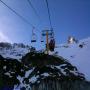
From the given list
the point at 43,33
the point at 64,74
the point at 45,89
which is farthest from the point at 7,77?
the point at 43,33

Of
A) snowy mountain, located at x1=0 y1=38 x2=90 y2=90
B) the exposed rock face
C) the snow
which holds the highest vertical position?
the snow

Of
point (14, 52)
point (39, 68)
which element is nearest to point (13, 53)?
point (14, 52)

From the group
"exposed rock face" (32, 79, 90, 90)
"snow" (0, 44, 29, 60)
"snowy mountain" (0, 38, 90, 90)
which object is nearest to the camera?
"exposed rock face" (32, 79, 90, 90)

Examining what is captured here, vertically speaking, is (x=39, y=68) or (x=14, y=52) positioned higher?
(x=14, y=52)

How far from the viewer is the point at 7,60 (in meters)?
19.1

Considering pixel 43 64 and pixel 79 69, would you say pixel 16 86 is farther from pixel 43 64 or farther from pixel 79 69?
pixel 79 69

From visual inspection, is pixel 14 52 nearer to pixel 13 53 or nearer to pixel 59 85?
pixel 13 53

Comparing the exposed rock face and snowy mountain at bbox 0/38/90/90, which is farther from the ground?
snowy mountain at bbox 0/38/90/90

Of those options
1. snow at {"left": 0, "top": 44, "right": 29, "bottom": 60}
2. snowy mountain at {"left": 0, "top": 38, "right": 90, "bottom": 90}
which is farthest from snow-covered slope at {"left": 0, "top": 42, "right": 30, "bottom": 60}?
snowy mountain at {"left": 0, "top": 38, "right": 90, "bottom": 90}

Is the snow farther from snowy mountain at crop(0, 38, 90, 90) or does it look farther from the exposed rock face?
the exposed rock face

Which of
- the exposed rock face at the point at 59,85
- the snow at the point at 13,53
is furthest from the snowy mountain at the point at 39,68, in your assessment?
the snow at the point at 13,53

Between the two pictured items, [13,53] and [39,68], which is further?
[13,53]

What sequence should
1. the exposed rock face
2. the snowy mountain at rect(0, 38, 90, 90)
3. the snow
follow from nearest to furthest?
the exposed rock face, the snowy mountain at rect(0, 38, 90, 90), the snow

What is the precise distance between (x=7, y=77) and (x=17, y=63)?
2.36m
